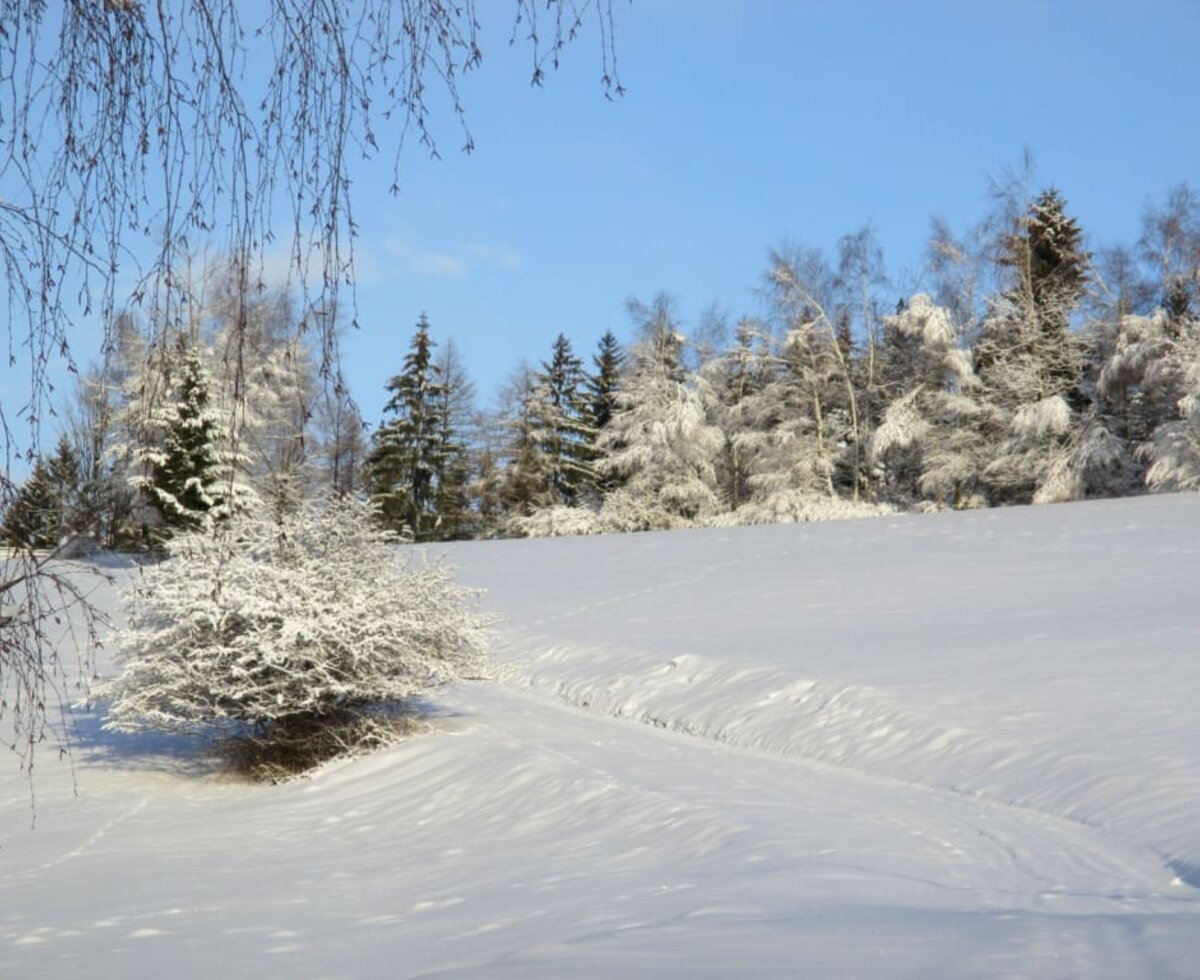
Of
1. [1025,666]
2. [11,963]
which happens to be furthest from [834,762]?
[11,963]

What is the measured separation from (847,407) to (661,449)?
670cm

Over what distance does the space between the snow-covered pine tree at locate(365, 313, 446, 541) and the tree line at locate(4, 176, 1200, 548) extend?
102mm

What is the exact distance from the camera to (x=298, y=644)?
1230 cm

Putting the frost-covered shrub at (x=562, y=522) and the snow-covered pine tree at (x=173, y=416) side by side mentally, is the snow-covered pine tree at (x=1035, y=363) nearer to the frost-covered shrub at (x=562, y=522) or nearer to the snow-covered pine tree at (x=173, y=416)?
the frost-covered shrub at (x=562, y=522)

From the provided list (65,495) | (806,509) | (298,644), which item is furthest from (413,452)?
(65,495)

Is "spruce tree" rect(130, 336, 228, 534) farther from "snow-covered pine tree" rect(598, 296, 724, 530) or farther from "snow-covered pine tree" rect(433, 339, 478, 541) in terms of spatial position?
"snow-covered pine tree" rect(433, 339, 478, 541)

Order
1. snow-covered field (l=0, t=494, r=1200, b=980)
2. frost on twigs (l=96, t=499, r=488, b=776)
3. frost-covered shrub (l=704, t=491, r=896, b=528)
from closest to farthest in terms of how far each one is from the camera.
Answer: snow-covered field (l=0, t=494, r=1200, b=980)
frost on twigs (l=96, t=499, r=488, b=776)
frost-covered shrub (l=704, t=491, r=896, b=528)

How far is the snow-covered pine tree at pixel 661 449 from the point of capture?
127 ft

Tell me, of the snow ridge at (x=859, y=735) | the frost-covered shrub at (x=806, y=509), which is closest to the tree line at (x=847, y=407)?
the frost-covered shrub at (x=806, y=509)

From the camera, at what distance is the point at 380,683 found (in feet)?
40.8

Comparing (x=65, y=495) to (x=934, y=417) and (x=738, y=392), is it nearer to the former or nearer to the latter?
(x=934, y=417)

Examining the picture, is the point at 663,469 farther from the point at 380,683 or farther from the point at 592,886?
the point at 592,886

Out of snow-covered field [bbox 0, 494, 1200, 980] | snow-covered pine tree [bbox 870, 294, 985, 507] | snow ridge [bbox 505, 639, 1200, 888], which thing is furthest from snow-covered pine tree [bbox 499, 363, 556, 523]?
snow ridge [bbox 505, 639, 1200, 888]

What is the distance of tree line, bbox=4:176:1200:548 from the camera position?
3338 cm
